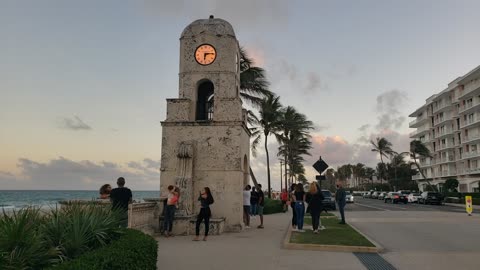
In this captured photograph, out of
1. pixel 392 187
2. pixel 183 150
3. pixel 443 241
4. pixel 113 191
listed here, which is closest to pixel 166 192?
pixel 183 150

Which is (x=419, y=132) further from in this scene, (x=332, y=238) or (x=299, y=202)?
(x=332, y=238)

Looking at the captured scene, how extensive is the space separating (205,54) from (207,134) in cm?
324

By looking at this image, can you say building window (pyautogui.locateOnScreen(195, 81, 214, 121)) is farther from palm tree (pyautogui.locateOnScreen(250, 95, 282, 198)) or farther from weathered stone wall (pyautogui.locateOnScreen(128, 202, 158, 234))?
palm tree (pyautogui.locateOnScreen(250, 95, 282, 198))

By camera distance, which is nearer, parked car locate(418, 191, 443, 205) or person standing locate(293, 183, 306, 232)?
person standing locate(293, 183, 306, 232)

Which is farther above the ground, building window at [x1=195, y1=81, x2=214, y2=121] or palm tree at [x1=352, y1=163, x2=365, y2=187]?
palm tree at [x1=352, y1=163, x2=365, y2=187]

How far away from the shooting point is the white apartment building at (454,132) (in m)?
68.1

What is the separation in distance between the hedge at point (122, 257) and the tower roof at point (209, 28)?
33.4 ft

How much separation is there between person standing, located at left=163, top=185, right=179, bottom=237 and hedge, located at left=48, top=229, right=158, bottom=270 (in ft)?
19.0

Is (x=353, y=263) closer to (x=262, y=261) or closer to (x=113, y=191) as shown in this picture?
(x=262, y=261)

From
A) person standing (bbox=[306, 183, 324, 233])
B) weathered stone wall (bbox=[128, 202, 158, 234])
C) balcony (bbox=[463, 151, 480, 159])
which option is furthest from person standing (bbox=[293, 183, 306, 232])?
balcony (bbox=[463, 151, 480, 159])

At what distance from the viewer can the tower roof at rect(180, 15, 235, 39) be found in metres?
15.9

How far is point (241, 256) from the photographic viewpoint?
9.83 meters

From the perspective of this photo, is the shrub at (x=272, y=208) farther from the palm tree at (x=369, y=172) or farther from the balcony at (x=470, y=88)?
the palm tree at (x=369, y=172)

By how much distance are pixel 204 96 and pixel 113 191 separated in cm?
700
